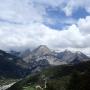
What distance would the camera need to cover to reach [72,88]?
117 m

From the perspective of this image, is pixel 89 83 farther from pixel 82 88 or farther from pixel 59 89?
pixel 59 89

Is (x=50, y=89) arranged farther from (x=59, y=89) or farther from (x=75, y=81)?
(x=59, y=89)

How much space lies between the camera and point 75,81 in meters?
119

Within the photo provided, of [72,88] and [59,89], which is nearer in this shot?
[72,88]

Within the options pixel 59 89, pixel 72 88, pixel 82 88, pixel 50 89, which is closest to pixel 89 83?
pixel 82 88

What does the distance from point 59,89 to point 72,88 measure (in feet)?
256

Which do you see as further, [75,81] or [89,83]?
[75,81]

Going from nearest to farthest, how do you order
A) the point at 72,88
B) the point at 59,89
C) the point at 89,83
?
the point at 89,83 < the point at 72,88 < the point at 59,89

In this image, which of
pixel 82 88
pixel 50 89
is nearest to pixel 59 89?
pixel 50 89

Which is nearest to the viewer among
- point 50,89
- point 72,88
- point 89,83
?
point 89,83

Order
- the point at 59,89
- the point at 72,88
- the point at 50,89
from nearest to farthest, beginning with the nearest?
the point at 72,88, the point at 50,89, the point at 59,89

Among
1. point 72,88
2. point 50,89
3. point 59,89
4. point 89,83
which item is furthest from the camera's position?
point 59,89

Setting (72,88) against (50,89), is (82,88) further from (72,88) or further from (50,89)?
(50,89)

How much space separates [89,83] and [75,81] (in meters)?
13.6
